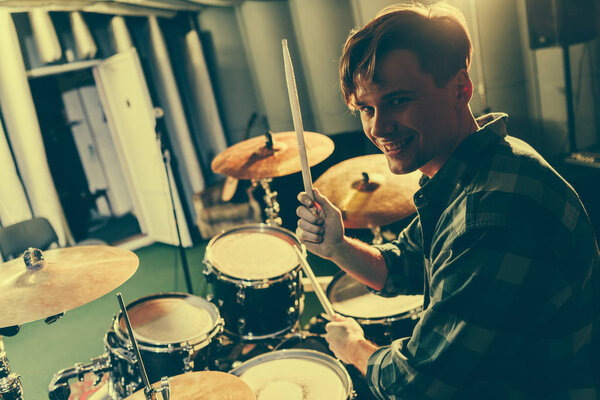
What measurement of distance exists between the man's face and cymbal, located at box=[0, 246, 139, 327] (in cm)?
126

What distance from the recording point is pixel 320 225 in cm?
123

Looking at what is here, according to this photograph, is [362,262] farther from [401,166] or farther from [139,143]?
[139,143]

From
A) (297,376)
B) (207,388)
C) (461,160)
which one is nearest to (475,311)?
(461,160)

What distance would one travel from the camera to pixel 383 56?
1054mm

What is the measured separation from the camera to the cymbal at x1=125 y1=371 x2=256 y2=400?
1.37 metres

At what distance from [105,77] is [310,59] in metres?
2.36

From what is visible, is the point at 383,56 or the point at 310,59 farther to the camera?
the point at 310,59

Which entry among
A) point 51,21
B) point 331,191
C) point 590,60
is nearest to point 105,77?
point 51,21

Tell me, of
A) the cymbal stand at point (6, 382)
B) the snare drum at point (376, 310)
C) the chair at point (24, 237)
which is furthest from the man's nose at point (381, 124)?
the chair at point (24, 237)

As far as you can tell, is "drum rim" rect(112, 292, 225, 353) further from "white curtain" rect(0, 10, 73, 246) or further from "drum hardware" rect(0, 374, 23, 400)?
"white curtain" rect(0, 10, 73, 246)

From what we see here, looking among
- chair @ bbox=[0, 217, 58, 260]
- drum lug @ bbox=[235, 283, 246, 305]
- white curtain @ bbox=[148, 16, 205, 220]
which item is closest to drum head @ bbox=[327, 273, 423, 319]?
drum lug @ bbox=[235, 283, 246, 305]

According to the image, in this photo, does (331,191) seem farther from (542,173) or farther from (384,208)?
(542,173)

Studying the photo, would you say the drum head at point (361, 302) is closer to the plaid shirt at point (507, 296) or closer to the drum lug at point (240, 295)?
the drum lug at point (240, 295)

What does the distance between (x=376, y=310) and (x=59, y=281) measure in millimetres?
1334
